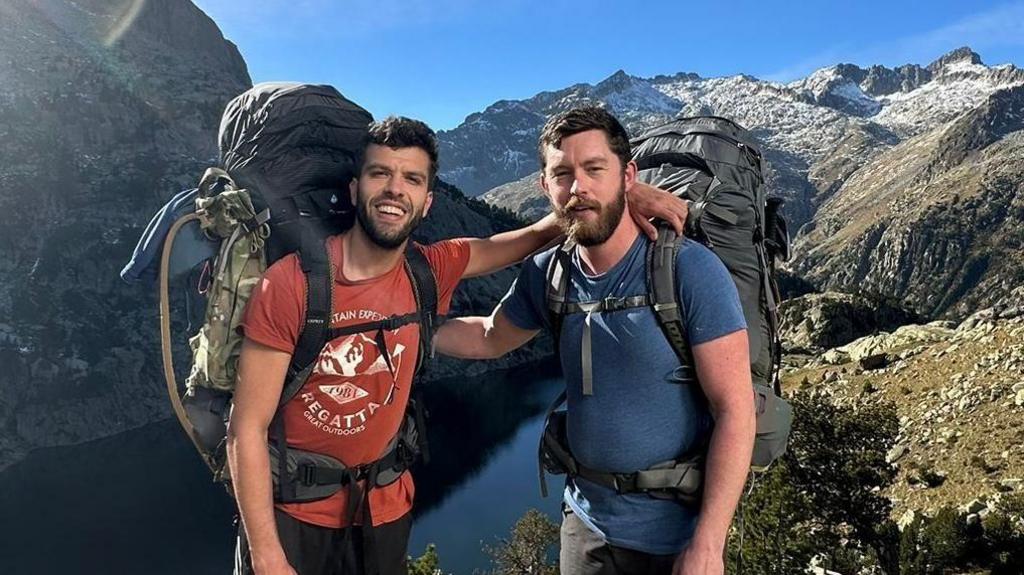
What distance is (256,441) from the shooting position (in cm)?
419

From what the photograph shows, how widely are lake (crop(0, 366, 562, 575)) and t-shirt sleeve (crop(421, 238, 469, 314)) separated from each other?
58.2 metres

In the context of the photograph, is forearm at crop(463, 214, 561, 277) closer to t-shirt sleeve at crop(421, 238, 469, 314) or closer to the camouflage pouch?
t-shirt sleeve at crop(421, 238, 469, 314)

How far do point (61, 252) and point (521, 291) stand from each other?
530ft

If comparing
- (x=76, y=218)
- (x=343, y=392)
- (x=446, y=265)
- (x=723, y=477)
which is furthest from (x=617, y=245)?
(x=76, y=218)

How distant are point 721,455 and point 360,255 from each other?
276cm

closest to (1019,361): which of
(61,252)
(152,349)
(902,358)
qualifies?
(902,358)

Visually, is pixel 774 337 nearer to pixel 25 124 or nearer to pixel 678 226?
pixel 678 226

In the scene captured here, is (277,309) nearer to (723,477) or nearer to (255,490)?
(255,490)

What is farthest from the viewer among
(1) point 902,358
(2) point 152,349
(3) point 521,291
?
(2) point 152,349

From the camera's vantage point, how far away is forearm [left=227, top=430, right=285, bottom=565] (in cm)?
417

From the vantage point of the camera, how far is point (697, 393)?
412 cm

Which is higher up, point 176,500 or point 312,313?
point 312,313

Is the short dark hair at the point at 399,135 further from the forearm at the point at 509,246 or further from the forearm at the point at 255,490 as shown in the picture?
the forearm at the point at 255,490

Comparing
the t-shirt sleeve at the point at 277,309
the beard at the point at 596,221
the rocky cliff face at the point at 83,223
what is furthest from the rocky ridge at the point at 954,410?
the rocky cliff face at the point at 83,223
